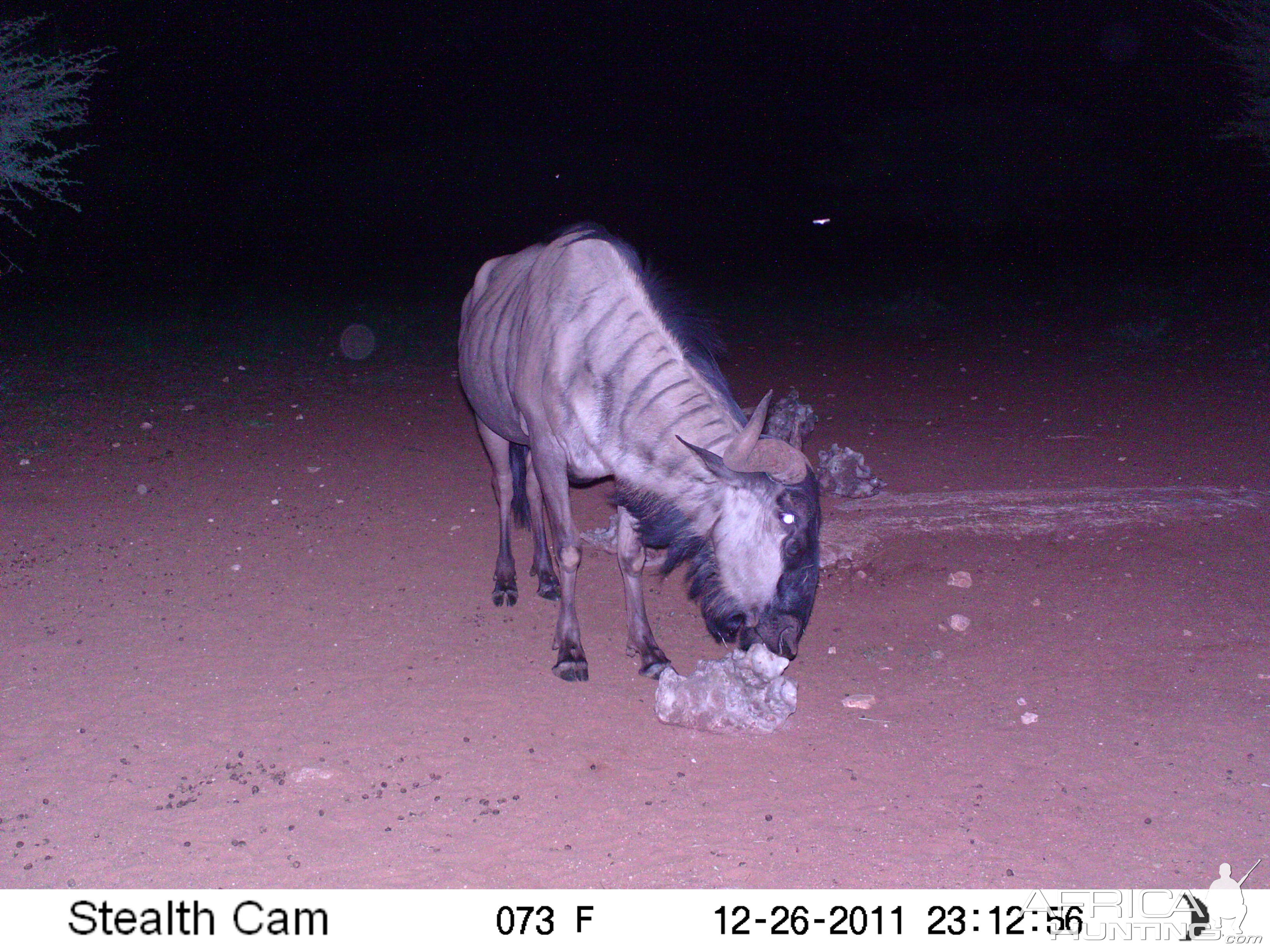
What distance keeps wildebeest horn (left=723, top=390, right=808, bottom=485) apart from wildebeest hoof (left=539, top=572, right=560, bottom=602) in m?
2.11

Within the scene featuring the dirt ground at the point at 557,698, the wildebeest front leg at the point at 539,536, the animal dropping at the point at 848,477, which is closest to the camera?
the dirt ground at the point at 557,698

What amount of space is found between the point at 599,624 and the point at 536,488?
1020mm

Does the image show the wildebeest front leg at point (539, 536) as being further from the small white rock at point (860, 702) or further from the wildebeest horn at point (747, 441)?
the wildebeest horn at point (747, 441)

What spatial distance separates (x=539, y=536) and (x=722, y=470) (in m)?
2.26

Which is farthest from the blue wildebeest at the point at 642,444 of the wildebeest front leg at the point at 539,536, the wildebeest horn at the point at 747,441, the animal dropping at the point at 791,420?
the animal dropping at the point at 791,420

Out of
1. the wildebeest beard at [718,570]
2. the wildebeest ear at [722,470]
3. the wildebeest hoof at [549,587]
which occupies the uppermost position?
the wildebeest ear at [722,470]

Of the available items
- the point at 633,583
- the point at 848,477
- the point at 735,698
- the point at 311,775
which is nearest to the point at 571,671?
the point at 633,583

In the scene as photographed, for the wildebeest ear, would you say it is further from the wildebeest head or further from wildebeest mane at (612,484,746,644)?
wildebeest mane at (612,484,746,644)

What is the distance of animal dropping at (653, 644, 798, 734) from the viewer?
13.5 ft

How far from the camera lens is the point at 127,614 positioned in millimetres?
5172

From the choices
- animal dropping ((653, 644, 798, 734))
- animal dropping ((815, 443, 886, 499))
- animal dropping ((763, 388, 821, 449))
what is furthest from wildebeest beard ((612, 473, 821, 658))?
animal dropping ((815, 443, 886, 499))

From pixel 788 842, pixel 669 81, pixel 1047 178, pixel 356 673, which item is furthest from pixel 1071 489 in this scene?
pixel 669 81

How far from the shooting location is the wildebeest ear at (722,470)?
12.4 ft

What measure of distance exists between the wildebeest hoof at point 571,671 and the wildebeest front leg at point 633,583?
0.30 m
